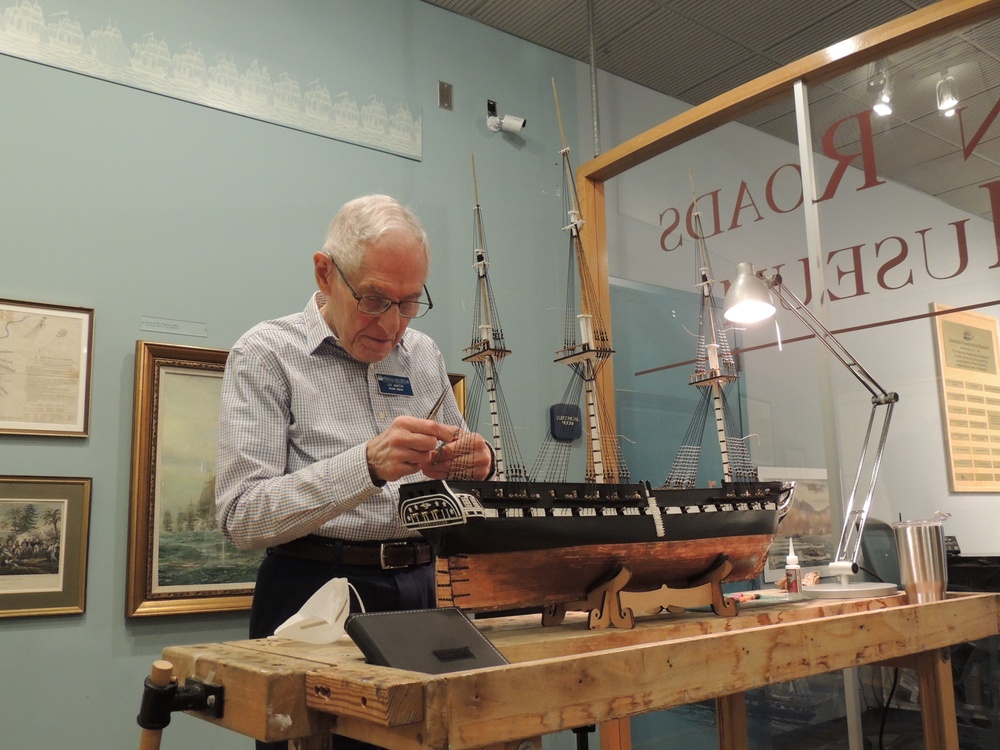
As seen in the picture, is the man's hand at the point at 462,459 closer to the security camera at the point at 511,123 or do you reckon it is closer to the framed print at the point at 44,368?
the framed print at the point at 44,368

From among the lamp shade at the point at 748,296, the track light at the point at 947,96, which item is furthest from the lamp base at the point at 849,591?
the track light at the point at 947,96

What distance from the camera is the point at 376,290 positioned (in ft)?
5.78

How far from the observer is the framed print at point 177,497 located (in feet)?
8.75

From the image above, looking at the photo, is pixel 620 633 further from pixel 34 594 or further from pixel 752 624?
pixel 34 594

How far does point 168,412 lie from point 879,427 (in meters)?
2.30

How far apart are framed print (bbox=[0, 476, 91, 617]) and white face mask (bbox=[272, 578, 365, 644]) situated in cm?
140

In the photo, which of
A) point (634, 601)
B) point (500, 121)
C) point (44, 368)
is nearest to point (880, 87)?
point (500, 121)

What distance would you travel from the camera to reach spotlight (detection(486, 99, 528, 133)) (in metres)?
3.84

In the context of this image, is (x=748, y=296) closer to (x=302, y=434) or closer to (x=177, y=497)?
(x=302, y=434)

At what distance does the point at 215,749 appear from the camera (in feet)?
9.02

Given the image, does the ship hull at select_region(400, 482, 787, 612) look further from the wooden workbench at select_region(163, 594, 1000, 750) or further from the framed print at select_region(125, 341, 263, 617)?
the framed print at select_region(125, 341, 263, 617)

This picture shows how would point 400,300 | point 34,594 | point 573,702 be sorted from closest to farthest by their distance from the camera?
point 573,702 → point 400,300 → point 34,594

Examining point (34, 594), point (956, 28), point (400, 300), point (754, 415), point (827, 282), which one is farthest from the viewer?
point (754, 415)

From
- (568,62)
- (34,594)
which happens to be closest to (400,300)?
(34,594)
